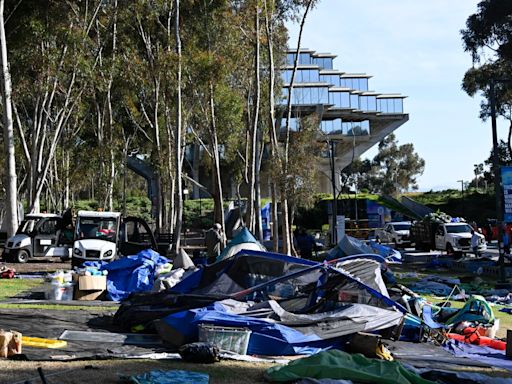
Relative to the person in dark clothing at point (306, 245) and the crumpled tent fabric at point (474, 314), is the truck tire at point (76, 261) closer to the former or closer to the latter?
the person in dark clothing at point (306, 245)

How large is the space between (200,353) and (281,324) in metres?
1.85

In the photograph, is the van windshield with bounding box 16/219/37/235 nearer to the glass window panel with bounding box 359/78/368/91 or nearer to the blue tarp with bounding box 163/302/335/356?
the blue tarp with bounding box 163/302/335/356

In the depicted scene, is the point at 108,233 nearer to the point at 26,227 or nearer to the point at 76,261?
the point at 76,261

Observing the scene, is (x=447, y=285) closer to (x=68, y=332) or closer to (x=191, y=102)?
(x=68, y=332)

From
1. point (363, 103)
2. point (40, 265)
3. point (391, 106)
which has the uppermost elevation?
point (363, 103)

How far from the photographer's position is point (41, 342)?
10477 mm

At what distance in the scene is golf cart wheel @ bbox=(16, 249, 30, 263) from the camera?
29469mm

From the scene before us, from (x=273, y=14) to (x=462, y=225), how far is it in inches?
589

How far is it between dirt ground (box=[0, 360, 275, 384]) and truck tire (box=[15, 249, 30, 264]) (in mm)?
21360

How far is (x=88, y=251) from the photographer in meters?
24.6

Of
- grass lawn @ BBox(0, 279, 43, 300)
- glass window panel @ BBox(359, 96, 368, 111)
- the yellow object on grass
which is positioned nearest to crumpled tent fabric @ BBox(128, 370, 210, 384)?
the yellow object on grass

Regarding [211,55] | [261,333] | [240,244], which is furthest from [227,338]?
[211,55]

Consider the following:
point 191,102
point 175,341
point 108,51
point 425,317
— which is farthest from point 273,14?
point 175,341

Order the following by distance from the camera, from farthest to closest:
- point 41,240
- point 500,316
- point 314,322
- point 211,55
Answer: point 211,55 < point 41,240 < point 500,316 < point 314,322
